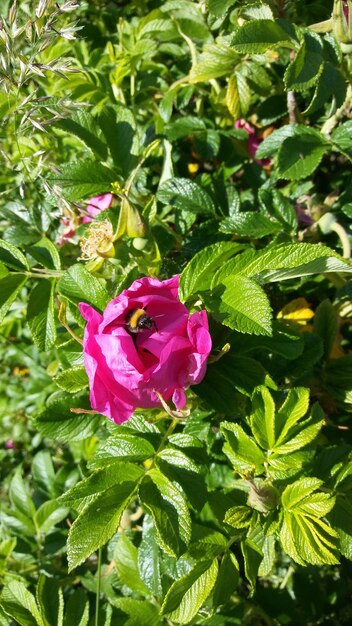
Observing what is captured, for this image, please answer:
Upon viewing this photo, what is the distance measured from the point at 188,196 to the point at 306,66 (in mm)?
389

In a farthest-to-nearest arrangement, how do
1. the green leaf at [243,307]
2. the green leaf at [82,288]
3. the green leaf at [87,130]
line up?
the green leaf at [87,130]
the green leaf at [82,288]
the green leaf at [243,307]

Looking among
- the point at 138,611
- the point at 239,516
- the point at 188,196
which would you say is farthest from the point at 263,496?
the point at 188,196

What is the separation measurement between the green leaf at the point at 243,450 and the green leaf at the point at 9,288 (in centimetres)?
48

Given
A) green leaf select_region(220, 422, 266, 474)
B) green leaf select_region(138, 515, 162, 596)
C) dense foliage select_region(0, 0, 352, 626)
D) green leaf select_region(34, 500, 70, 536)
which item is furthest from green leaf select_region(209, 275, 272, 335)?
green leaf select_region(34, 500, 70, 536)

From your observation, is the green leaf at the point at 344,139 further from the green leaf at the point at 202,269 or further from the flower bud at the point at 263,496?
the flower bud at the point at 263,496

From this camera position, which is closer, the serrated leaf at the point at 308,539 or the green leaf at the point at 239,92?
the serrated leaf at the point at 308,539

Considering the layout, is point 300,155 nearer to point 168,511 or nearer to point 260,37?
point 260,37

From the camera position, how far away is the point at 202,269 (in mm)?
982

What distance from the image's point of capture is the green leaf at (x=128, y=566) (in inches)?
52.4

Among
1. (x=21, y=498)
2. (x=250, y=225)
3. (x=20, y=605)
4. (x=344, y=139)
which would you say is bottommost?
(x=21, y=498)

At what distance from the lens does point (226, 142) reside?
161cm

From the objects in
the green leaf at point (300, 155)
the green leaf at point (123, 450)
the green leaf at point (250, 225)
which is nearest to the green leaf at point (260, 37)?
the green leaf at point (300, 155)

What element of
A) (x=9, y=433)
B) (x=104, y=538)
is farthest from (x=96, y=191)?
(x=9, y=433)

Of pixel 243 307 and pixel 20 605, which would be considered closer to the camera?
pixel 243 307
